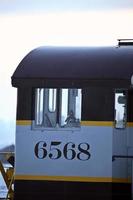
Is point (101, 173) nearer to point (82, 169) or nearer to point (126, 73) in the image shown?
point (82, 169)

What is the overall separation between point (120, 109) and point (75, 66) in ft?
3.67

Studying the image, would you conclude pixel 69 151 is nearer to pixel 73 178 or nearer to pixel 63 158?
pixel 63 158

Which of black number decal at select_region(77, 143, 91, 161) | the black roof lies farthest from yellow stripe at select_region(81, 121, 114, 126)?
the black roof

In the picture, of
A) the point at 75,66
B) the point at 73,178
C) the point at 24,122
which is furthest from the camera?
the point at 24,122

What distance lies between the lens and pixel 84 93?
989 centimetres

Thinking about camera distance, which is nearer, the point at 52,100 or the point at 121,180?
the point at 121,180

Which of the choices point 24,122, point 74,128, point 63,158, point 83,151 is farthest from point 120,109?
point 24,122

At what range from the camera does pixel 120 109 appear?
32.8ft

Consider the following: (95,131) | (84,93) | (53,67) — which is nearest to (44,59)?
(53,67)

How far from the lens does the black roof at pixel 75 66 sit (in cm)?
966

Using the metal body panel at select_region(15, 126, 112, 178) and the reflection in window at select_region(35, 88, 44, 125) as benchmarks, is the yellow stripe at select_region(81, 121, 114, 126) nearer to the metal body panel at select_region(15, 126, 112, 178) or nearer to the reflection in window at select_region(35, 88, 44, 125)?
the metal body panel at select_region(15, 126, 112, 178)

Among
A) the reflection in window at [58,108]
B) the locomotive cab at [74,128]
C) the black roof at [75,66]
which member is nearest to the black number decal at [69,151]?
the locomotive cab at [74,128]

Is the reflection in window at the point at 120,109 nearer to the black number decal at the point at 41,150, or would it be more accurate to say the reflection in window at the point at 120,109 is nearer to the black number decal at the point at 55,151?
the black number decal at the point at 55,151

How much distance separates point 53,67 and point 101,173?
2058 millimetres
